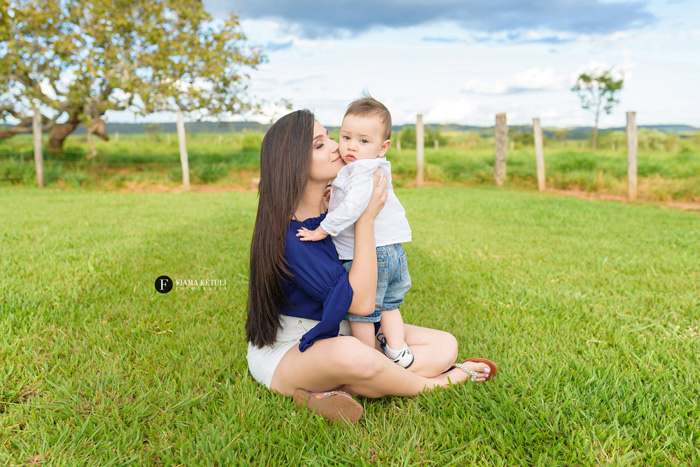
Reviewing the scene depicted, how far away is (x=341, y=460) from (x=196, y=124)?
43.6ft

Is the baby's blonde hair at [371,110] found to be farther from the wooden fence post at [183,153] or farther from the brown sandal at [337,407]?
the wooden fence post at [183,153]

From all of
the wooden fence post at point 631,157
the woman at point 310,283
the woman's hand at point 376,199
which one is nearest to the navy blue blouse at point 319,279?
the woman at point 310,283

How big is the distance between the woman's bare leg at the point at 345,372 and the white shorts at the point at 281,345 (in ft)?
0.15

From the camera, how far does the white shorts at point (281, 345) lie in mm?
2199

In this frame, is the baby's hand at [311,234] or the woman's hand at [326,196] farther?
the woman's hand at [326,196]

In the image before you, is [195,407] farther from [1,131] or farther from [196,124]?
[1,131]

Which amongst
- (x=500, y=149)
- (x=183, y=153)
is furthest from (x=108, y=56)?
(x=500, y=149)

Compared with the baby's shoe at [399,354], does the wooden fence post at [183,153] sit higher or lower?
higher

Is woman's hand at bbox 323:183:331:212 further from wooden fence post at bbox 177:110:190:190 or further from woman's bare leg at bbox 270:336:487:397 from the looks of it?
wooden fence post at bbox 177:110:190:190

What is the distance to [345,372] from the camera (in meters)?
1.94

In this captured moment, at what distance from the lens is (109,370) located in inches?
96.4

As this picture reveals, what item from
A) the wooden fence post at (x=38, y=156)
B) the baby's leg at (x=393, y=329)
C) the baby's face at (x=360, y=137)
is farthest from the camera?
the wooden fence post at (x=38, y=156)

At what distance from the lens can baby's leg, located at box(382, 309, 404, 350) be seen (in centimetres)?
227

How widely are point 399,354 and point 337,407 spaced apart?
0.43 meters
